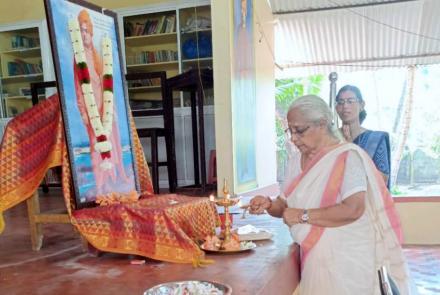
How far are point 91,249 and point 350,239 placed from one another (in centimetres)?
134

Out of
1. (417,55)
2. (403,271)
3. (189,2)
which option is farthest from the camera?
(417,55)

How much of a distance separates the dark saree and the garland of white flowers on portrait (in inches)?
57.1

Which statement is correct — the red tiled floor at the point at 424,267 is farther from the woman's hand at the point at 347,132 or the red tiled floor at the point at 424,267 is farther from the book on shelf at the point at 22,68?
the book on shelf at the point at 22,68

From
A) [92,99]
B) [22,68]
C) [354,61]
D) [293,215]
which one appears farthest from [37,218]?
[354,61]

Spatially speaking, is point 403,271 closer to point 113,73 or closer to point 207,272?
point 207,272

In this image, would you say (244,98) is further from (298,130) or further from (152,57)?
(298,130)

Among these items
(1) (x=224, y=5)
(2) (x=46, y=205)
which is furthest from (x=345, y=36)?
(2) (x=46, y=205)

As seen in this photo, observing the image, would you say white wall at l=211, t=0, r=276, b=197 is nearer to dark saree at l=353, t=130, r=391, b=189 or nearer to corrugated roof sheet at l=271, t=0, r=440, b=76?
corrugated roof sheet at l=271, t=0, r=440, b=76

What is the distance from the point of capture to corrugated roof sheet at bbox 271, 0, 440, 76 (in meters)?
6.96

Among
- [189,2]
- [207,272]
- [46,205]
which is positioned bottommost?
[46,205]

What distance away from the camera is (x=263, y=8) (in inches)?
247

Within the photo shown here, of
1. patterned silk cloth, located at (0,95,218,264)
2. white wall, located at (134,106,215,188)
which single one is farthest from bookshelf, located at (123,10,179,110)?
patterned silk cloth, located at (0,95,218,264)

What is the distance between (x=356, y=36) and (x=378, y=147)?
539 cm

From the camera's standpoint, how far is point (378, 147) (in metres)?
2.64
